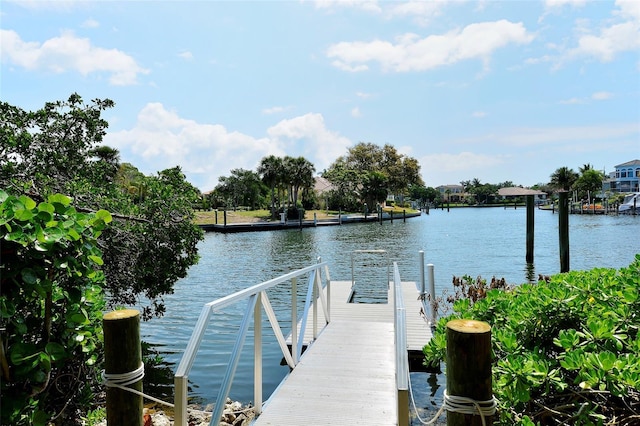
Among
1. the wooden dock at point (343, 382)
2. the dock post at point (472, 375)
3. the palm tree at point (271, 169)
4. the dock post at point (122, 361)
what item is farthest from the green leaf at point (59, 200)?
the palm tree at point (271, 169)

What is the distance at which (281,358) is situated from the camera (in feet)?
25.2

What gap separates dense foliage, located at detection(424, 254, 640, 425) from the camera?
6.23 ft

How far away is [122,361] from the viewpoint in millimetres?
2377

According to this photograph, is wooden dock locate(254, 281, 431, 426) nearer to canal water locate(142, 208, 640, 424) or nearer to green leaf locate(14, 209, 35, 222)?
canal water locate(142, 208, 640, 424)

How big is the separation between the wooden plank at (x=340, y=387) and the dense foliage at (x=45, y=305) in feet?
5.20

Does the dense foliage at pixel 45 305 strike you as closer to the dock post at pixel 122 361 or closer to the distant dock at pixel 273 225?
the dock post at pixel 122 361

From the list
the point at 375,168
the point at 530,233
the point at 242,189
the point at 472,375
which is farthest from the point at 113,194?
the point at 375,168

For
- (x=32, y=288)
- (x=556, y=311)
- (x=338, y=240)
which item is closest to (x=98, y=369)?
(x=32, y=288)

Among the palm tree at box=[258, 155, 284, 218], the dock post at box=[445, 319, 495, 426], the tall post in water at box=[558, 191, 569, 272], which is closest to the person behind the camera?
the dock post at box=[445, 319, 495, 426]

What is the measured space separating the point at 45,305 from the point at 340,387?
2.87 meters

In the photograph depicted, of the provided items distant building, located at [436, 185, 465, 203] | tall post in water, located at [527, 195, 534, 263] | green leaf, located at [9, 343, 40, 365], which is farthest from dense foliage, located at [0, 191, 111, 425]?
distant building, located at [436, 185, 465, 203]

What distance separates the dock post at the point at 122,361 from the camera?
236cm

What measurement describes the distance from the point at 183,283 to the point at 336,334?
10.0m

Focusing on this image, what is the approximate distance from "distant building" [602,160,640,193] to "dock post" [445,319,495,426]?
10330cm
